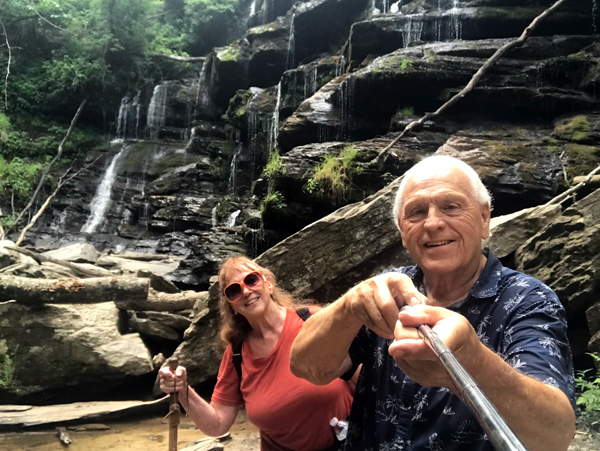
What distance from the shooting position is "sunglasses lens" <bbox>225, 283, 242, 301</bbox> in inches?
90.3

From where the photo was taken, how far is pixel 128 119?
20.7 metres

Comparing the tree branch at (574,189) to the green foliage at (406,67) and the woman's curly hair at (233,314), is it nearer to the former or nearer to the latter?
the woman's curly hair at (233,314)

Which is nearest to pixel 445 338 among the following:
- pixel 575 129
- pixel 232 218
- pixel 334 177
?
pixel 334 177

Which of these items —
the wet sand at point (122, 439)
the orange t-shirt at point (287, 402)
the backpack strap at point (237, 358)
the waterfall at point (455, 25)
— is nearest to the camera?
the orange t-shirt at point (287, 402)

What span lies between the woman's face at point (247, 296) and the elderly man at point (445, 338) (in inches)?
32.5

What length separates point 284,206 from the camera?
8.06 metres

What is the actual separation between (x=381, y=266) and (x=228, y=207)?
11215mm

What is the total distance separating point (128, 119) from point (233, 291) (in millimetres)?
20943

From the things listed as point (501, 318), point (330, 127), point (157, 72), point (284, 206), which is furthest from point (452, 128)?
point (157, 72)

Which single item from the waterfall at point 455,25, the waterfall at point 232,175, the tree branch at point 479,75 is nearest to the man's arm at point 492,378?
the tree branch at point 479,75

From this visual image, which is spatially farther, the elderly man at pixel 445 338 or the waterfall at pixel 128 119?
the waterfall at pixel 128 119

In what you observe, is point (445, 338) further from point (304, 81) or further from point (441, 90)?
point (304, 81)

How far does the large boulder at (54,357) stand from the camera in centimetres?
479

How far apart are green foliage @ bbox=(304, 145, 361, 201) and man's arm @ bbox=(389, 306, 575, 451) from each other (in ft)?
21.2
